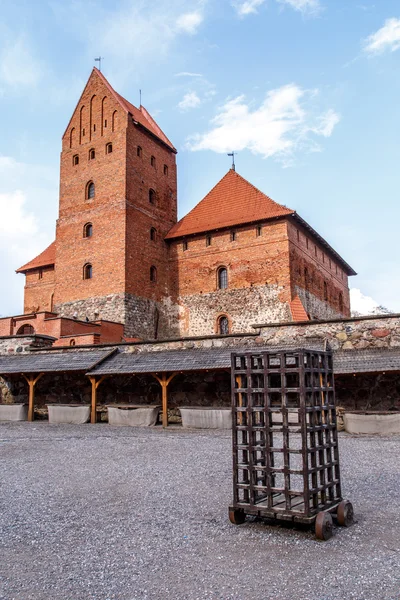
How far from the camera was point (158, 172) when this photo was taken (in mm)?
31797

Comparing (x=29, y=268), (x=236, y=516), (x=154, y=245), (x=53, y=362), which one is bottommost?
(x=236, y=516)

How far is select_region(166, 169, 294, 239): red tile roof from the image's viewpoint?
28.1 m

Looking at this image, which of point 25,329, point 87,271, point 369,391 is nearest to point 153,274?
point 87,271

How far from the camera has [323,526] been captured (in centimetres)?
462

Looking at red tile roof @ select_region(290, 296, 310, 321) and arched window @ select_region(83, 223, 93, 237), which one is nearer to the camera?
red tile roof @ select_region(290, 296, 310, 321)

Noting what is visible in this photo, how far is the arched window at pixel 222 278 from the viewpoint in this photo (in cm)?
2878

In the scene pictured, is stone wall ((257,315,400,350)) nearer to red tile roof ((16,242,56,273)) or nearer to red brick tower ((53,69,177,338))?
red brick tower ((53,69,177,338))

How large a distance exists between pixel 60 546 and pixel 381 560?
2.78 metres

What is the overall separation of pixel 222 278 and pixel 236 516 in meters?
24.3

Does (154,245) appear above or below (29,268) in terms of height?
above

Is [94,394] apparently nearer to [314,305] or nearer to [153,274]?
[153,274]

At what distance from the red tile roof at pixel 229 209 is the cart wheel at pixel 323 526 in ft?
75.6

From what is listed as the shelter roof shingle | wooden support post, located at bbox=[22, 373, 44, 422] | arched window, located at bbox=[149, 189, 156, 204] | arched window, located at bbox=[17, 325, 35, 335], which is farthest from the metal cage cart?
arched window, located at bbox=[149, 189, 156, 204]

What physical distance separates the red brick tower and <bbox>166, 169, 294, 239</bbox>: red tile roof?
5.75ft
